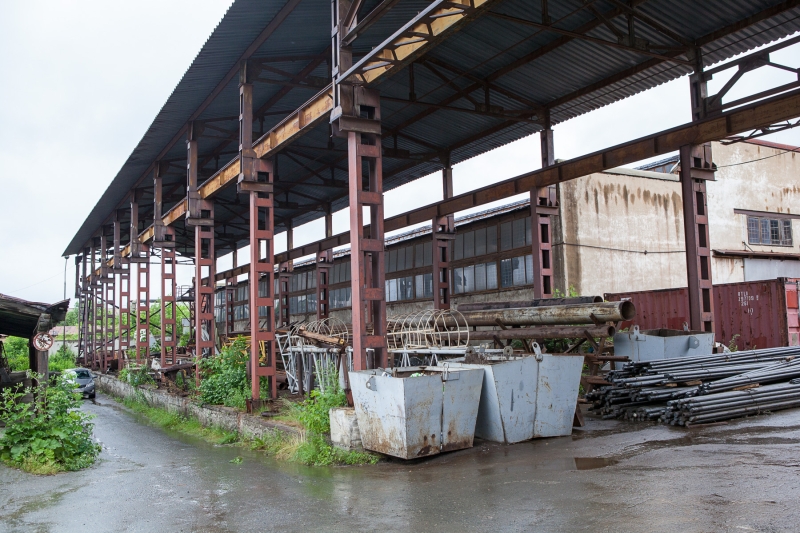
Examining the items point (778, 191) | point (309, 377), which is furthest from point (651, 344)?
point (778, 191)

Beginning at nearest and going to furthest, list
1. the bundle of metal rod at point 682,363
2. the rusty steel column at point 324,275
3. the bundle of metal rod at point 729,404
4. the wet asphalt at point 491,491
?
the wet asphalt at point 491,491 → the bundle of metal rod at point 729,404 → the bundle of metal rod at point 682,363 → the rusty steel column at point 324,275

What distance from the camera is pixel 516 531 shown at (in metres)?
5.39

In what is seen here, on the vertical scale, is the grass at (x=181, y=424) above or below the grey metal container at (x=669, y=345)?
below

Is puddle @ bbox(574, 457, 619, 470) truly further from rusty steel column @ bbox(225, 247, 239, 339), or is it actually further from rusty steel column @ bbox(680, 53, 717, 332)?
rusty steel column @ bbox(225, 247, 239, 339)

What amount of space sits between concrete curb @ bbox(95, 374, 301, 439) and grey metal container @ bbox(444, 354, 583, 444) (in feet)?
11.6

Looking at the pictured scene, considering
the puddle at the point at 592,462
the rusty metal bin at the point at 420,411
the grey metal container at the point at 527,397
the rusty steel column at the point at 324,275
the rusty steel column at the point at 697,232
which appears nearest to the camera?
the puddle at the point at 592,462

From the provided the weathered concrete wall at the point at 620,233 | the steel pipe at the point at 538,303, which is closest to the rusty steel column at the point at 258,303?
the steel pipe at the point at 538,303

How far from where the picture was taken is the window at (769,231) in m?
26.3

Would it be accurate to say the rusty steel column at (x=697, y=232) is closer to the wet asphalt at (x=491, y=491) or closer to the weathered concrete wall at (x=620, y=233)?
the wet asphalt at (x=491, y=491)

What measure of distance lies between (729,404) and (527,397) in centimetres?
320

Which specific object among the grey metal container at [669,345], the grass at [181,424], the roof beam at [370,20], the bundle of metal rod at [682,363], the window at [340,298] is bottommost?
the grass at [181,424]

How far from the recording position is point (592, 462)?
25.0ft

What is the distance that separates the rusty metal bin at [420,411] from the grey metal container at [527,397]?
0.29m

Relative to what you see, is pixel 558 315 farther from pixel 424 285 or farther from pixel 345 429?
pixel 424 285
